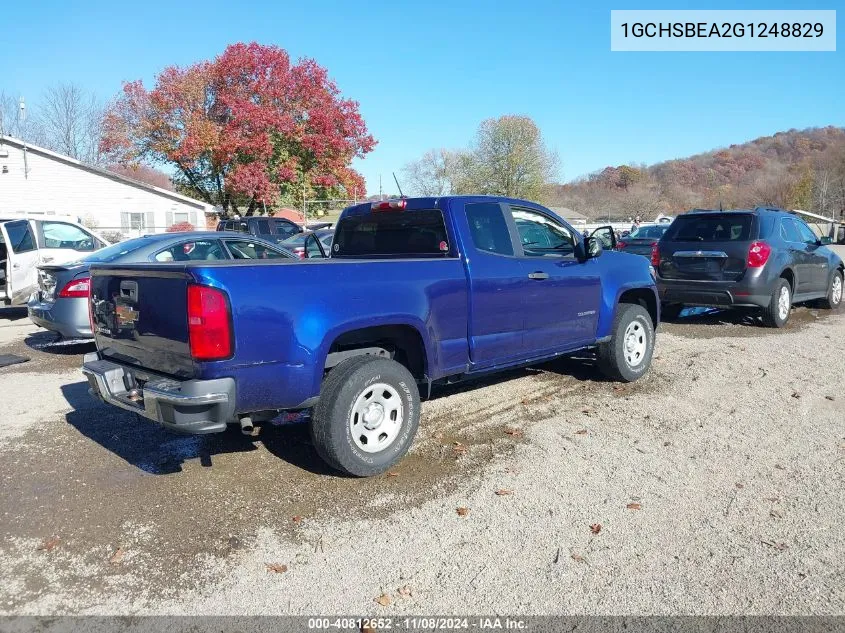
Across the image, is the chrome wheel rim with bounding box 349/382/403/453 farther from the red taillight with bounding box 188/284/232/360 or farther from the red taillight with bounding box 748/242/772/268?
the red taillight with bounding box 748/242/772/268

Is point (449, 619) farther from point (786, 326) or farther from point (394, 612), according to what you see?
point (786, 326)

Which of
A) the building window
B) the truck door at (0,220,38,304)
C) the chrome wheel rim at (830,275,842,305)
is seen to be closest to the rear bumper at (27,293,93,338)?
the truck door at (0,220,38,304)

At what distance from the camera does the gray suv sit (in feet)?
30.4

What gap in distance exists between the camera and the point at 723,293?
9.38 metres

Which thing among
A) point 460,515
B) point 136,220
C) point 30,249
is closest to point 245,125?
point 136,220

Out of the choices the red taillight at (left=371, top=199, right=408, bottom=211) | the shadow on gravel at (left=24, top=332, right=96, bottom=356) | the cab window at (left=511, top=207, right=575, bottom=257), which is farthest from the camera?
the shadow on gravel at (left=24, top=332, right=96, bottom=356)

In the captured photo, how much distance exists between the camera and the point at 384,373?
423 cm

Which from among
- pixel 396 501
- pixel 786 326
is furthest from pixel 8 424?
pixel 786 326

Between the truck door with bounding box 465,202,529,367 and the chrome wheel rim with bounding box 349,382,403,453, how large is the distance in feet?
2.88

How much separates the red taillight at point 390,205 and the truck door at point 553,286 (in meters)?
0.99

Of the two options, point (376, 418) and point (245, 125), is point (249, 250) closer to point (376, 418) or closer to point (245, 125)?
point (376, 418)

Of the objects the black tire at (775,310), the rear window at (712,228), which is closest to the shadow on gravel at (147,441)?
the rear window at (712,228)

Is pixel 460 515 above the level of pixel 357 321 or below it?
below

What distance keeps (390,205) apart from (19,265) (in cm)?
780
